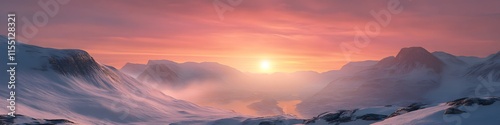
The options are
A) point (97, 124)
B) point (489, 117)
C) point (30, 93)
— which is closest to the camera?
point (489, 117)

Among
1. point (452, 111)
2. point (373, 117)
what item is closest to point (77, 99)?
point (373, 117)

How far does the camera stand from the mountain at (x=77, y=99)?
132375mm

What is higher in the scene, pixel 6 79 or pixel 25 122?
pixel 6 79

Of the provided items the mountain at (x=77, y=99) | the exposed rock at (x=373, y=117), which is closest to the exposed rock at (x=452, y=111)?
the exposed rock at (x=373, y=117)

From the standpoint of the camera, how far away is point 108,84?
645 feet

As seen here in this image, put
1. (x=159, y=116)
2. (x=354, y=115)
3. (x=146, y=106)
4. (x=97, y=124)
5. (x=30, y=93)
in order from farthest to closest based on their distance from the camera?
(x=146, y=106), (x=159, y=116), (x=30, y=93), (x=97, y=124), (x=354, y=115)

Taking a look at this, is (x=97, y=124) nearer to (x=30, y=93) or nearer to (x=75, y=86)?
(x=30, y=93)

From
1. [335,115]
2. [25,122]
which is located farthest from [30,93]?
[335,115]

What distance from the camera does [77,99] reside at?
154 meters

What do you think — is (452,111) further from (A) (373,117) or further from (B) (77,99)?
(B) (77,99)

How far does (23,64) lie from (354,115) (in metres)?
158

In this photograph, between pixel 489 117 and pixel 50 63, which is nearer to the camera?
pixel 489 117

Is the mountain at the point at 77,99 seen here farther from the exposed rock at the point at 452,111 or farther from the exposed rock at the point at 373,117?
the exposed rock at the point at 452,111

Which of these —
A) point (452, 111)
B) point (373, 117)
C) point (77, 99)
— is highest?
point (77, 99)
